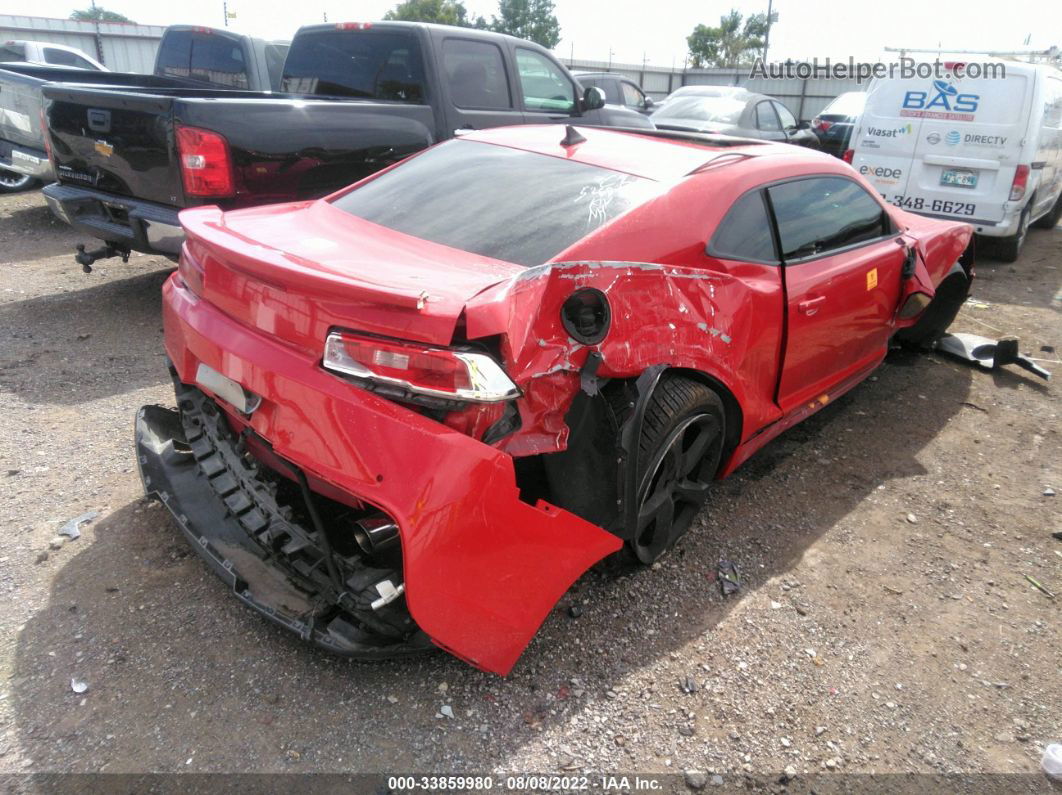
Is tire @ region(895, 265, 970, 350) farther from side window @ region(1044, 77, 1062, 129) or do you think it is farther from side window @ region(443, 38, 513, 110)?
side window @ region(1044, 77, 1062, 129)

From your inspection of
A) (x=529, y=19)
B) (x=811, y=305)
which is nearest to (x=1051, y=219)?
(x=811, y=305)

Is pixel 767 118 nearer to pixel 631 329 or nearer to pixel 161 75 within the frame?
pixel 161 75

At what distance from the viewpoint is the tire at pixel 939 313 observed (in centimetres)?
509

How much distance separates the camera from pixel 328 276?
2086 millimetres

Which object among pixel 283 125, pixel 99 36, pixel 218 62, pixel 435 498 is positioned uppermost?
pixel 99 36

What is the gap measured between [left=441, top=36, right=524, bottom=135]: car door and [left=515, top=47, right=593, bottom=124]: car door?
21cm

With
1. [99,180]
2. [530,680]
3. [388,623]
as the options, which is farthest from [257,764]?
[99,180]

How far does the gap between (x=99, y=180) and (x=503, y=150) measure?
3.14 m

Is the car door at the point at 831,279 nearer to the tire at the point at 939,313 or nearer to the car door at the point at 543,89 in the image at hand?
the tire at the point at 939,313

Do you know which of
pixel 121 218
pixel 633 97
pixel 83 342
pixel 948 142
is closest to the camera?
pixel 121 218

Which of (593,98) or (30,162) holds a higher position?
(593,98)

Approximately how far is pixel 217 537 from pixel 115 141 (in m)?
3.27

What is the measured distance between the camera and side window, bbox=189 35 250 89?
8.27 metres

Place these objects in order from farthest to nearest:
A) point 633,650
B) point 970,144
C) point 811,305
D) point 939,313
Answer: point 970,144, point 939,313, point 811,305, point 633,650
